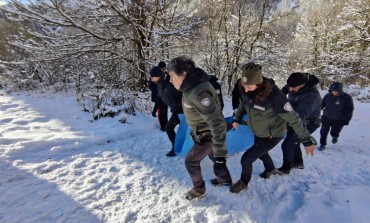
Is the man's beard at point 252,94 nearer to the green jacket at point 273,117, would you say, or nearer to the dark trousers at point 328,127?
the green jacket at point 273,117

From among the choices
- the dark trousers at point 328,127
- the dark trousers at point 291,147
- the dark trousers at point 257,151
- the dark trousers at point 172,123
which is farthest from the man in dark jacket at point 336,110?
the dark trousers at point 172,123

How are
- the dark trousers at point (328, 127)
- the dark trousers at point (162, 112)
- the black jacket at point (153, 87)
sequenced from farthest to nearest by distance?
the dark trousers at point (328, 127), the black jacket at point (153, 87), the dark trousers at point (162, 112)

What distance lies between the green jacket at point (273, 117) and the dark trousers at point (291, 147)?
74cm

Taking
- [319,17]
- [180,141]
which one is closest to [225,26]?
[180,141]

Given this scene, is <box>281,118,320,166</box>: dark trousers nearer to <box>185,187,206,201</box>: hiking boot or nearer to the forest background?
<box>185,187,206,201</box>: hiking boot

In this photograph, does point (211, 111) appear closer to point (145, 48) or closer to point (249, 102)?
point (249, 102)

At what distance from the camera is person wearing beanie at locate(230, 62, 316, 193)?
2951mm

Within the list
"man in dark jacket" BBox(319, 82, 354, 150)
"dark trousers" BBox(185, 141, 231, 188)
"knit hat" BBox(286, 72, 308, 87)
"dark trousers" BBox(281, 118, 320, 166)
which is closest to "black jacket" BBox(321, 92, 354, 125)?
"man in dark jacket" BBox(319, 82, 354, 150)

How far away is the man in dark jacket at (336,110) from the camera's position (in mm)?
5102

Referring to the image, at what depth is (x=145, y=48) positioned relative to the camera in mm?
8383

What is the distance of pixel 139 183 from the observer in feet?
12.2

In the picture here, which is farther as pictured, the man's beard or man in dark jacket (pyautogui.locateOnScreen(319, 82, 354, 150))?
man in dark jacket (pyautogui.locateOnScreen(319, 82, 354, 150))

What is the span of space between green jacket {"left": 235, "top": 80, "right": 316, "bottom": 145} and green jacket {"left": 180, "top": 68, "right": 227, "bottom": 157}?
0.57 m

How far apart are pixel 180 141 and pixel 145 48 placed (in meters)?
5.03
